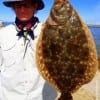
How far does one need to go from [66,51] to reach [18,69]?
1240mm

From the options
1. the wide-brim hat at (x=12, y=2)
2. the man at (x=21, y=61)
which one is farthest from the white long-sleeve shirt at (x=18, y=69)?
the wide-brim hat at (x=12, y=2)

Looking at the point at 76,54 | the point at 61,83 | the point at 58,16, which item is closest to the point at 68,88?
the point at 61,83

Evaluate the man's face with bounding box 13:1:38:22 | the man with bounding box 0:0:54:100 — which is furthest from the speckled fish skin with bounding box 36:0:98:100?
the man with bounding box 0:0:54:100

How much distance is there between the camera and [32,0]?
4.54 m

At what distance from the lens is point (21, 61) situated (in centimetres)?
466

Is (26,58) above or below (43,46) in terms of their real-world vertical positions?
below

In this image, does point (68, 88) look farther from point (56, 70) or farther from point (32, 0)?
point (32, 0)

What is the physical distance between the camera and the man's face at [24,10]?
4441 millimetres

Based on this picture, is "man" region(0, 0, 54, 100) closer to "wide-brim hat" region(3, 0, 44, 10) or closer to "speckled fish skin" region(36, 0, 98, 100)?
"wide-brim hat" region(3, 0, 44, 10)

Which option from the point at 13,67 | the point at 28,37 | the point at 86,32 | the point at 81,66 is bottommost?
the point at 13,67

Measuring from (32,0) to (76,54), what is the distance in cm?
121

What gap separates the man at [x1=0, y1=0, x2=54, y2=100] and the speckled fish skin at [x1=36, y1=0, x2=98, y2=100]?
1.02m

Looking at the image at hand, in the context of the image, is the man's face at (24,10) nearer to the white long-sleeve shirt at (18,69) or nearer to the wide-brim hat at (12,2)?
the wide-brim hat at (12,2)

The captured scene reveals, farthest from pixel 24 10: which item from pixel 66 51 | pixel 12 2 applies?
pixel 66 51
